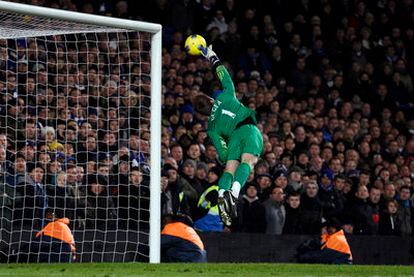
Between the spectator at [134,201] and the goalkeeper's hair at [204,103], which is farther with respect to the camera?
the spectator at [134,201]

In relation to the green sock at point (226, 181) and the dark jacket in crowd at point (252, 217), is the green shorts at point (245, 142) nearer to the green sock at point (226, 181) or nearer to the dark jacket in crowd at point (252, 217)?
the green sock at point (226, 181)

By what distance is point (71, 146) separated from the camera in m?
14.0

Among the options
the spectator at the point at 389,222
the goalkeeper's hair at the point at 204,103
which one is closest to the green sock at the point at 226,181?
the goalkeeper's hair at the point at 204,103

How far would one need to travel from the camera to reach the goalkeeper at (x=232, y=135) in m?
12.5

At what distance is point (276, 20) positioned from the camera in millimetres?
20547

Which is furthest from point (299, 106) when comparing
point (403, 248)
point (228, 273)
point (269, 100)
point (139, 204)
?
point (228, 273)

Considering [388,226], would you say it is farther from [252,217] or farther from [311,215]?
[252,217]

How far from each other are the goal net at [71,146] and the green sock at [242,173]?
948 millimetres

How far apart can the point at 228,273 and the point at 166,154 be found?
4527 mm

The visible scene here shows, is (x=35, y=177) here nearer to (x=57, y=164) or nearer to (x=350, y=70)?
(x=57, y=164)

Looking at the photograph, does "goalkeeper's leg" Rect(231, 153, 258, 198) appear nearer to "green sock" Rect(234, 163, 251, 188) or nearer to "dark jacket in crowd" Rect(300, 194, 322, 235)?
"green sock" Rect(234, 163, 251, 188)

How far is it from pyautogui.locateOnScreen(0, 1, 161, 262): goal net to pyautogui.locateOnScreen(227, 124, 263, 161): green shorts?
0.90 meters

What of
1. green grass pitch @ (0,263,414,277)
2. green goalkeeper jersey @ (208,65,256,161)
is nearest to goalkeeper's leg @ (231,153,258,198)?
green goalkeeper jersey @ (208,65,256,161)

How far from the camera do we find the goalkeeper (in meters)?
12.5
